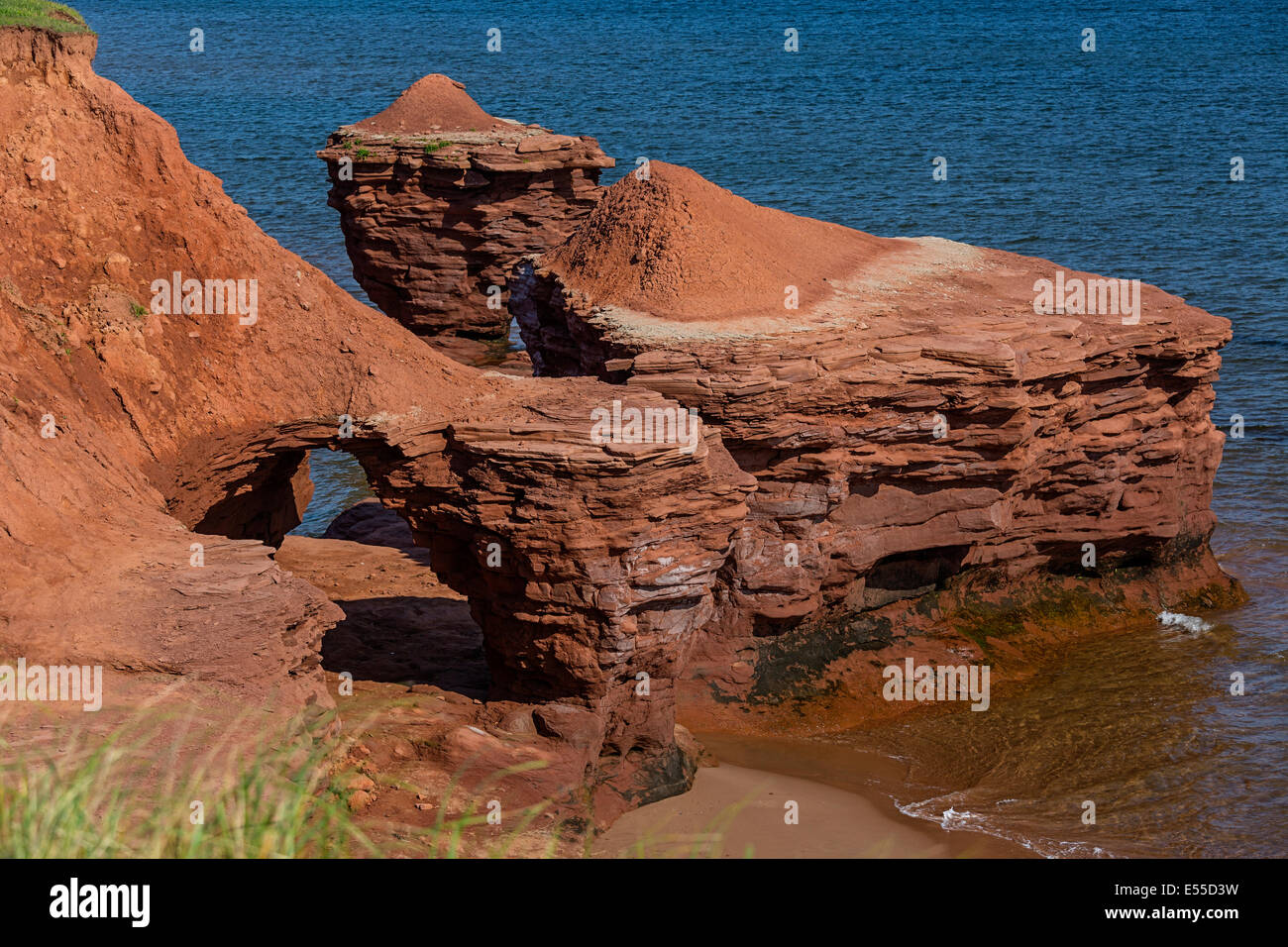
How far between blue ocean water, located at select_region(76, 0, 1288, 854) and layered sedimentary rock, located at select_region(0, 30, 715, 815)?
6.76 m

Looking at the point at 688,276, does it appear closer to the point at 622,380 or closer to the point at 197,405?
the point at 622,380

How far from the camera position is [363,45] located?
257ft

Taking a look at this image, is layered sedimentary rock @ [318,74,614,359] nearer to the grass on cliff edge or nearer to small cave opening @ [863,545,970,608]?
small cave opening @ [863,545,970,608]

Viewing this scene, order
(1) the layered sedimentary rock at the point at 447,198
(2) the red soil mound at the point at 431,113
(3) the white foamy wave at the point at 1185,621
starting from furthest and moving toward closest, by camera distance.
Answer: (2) the red soil mound at the point at 431,113 < (1) the layered sedimentary rock at the point at 447,198 < (3) the white foamy wave at the point at 1185,621

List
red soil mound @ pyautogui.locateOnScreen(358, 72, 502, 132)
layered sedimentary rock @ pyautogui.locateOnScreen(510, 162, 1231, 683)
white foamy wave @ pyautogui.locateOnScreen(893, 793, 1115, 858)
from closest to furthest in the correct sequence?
white foamy wave @ pyautogui.locateOnScreen(893, 793, 1115, 858) < layered sedimentary rock @ pyautogui.locateOnScreen(510, 162, 1231, 683) < red soil mound @ pyautogui.locateOnScreen(358, 72, 502, 132)

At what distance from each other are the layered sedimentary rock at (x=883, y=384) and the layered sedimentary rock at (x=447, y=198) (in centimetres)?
944

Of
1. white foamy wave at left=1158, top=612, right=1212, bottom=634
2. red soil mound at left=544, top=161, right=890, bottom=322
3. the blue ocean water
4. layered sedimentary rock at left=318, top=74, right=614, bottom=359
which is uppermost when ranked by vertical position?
the blue ocean water

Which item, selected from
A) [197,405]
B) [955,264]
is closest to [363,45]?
[955,264]

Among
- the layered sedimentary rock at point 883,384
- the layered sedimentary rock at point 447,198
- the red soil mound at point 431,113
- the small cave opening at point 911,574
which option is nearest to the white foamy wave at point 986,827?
the layered sedimentary rock at point 883,384

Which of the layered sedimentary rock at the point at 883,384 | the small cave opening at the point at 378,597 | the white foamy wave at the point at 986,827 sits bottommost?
the white foamy wave at the point at 986,827

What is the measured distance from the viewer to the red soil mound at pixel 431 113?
98.6 feet

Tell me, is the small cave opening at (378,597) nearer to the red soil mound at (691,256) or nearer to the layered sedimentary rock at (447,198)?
the red soil mound at (691,256)

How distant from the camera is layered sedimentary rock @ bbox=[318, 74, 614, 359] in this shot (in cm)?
2917

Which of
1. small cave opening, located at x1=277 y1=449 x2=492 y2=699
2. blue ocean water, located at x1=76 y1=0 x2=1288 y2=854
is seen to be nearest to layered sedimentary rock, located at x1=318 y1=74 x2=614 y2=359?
small cave opening, located at x1=277 y1=449 x2=492 y2=699
